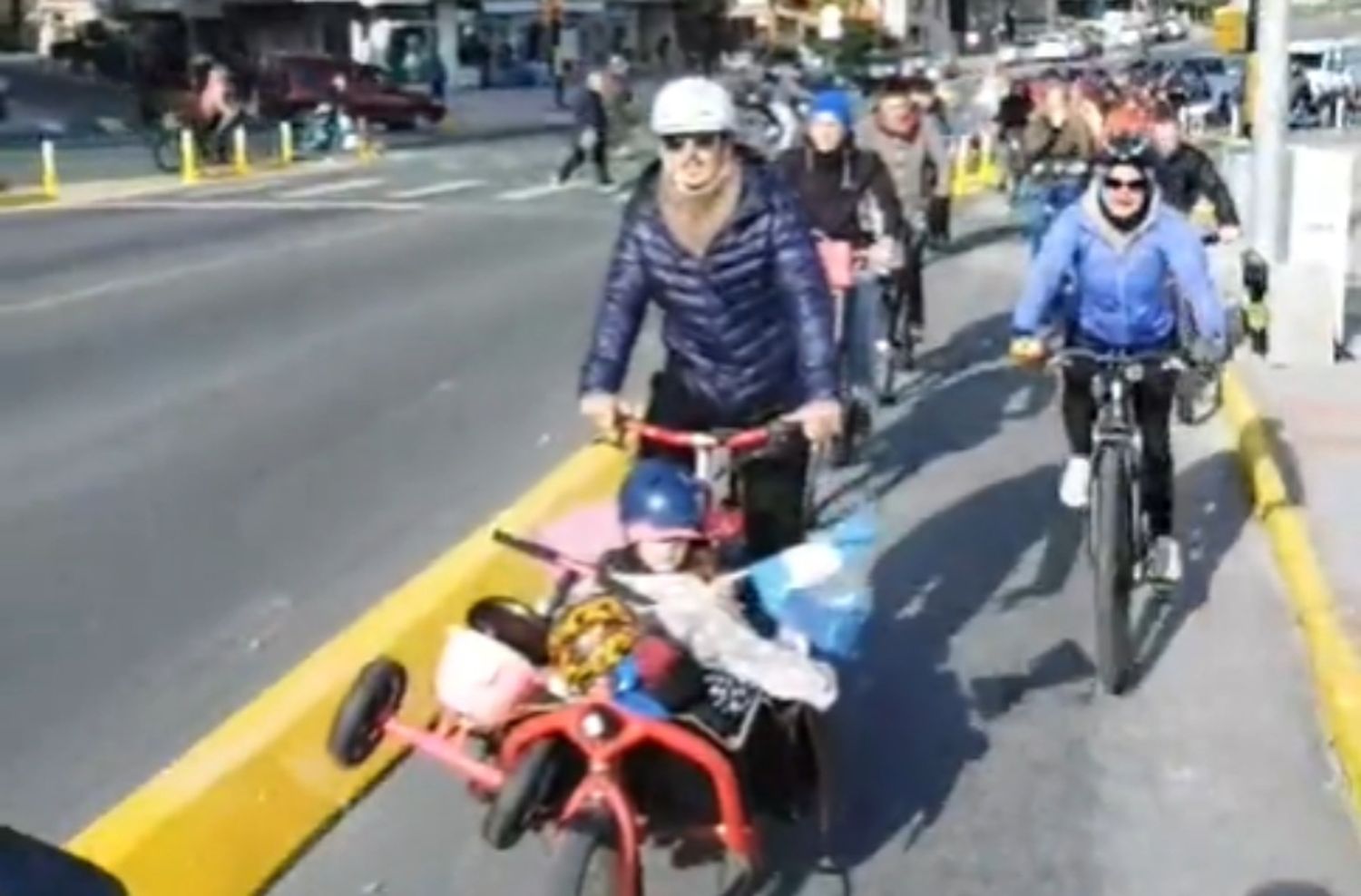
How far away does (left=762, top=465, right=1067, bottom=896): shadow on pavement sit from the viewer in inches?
279

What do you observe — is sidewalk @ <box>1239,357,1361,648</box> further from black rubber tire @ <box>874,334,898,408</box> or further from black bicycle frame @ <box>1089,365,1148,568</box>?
black rubber tire @ <box>874,334,898,408</box>

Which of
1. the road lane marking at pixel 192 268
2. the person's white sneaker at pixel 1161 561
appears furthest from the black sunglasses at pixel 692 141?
the road lane marking at pixel 192 268

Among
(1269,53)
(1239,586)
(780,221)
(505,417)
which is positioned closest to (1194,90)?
(1269,53)

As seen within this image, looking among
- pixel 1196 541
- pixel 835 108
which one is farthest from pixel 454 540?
pixel 835 108

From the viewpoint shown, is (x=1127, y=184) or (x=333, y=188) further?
(x=333, y=188)

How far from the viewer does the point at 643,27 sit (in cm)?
10038

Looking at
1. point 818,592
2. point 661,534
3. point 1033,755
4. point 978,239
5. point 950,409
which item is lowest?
point 978,239

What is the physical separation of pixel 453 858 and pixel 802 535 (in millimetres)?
1360

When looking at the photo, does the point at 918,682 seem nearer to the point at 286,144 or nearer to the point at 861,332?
the point at 861,332

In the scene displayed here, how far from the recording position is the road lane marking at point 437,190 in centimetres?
3597

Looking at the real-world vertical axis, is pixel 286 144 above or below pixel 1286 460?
below

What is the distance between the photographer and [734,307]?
706cm

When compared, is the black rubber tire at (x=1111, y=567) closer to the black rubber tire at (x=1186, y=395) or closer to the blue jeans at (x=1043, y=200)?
the black rubber tire at (x=1186, y=395)

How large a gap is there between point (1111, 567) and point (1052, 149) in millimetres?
14068
